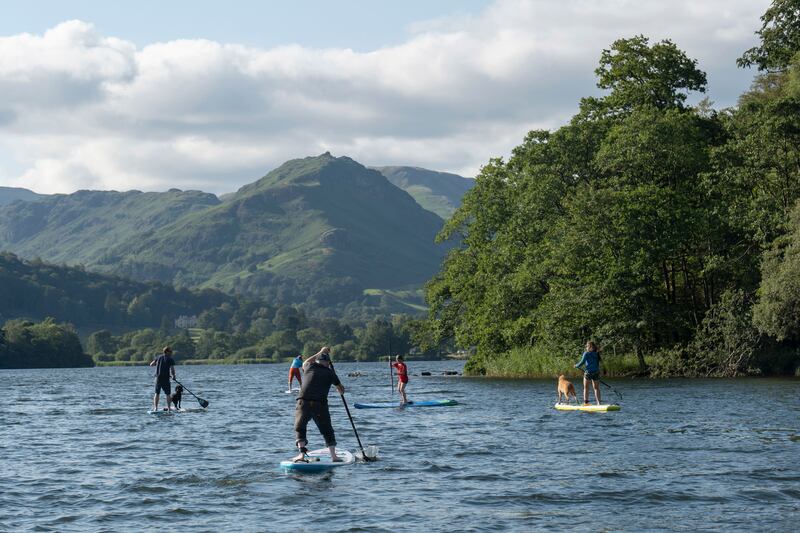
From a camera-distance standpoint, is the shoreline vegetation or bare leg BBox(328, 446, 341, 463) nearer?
bare leg BBox(328, 446, 341, 463)

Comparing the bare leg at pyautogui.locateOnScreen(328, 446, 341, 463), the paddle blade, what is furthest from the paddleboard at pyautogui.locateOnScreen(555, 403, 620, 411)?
the bare leg at pyautogui.locateOnScreen(328, 446, 341, 463)

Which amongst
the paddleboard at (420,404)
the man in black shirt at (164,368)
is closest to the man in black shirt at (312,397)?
the man in black shirt at (164,368)

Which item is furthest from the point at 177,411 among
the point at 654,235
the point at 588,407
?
the point at 654,235

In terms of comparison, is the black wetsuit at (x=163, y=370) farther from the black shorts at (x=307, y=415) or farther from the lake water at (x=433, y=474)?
the black shorts at (x=307, y=415)

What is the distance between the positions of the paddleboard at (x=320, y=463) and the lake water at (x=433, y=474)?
1.02 feet

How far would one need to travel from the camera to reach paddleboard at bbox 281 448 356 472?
74.1ft

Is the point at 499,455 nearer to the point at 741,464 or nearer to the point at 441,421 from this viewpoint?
the point at 741,464

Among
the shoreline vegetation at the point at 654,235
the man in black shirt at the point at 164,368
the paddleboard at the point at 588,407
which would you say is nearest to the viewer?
the paddleboard at the point at 588,407

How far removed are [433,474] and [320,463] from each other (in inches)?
104

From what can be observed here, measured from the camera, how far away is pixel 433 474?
22078 mm

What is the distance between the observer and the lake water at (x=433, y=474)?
1702 centimetres

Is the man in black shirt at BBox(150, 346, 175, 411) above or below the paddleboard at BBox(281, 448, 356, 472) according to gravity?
above

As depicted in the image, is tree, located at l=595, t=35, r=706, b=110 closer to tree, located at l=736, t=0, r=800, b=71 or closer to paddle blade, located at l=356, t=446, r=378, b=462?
tree, located at l=736, t=0, r=800, b=71

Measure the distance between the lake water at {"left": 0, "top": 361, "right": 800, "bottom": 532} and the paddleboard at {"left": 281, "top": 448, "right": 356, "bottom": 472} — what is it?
0.31 metres
